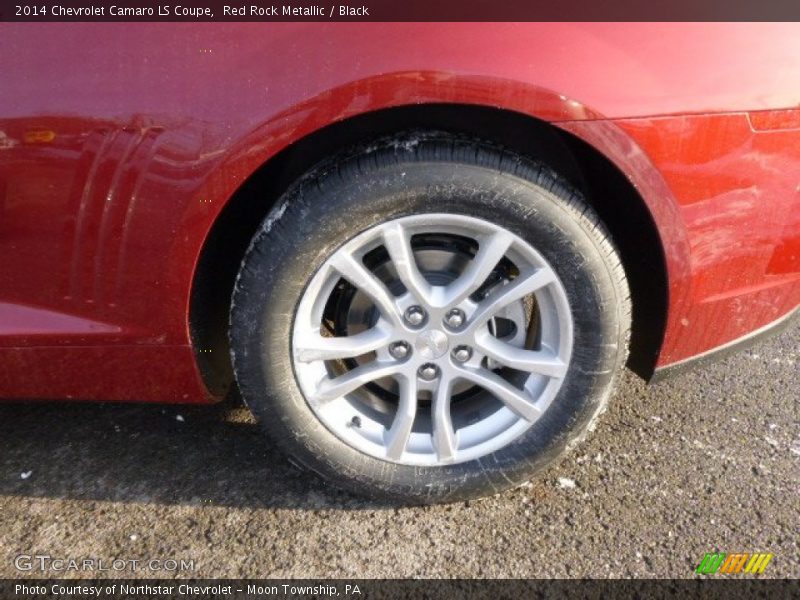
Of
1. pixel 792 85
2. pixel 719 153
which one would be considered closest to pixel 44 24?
pixel 719 153

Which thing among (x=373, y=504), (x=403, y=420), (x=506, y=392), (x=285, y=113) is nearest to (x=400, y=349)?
(x=403, y=420)

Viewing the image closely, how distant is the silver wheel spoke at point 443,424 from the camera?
6.26 ft

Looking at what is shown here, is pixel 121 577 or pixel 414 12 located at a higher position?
pixel 414 12

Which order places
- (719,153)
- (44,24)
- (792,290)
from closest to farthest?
1. (44,24)
2. (719,153)
3. (792,290)

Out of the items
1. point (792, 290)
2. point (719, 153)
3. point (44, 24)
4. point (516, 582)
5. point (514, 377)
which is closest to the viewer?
point (44, 24)

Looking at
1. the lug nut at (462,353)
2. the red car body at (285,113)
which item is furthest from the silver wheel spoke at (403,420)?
the red car body at (285,113)

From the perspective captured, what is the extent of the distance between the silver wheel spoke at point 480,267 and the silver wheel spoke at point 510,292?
5 centimetres

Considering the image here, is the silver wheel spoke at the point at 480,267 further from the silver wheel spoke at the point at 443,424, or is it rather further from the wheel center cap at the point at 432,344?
the silver wheel spoke at the point at 443,424

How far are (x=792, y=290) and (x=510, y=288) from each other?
0.82 metres

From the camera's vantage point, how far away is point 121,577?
1.78 m

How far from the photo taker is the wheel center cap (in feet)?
6.04

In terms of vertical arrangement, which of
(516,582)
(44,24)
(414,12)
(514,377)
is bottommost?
(516,582)

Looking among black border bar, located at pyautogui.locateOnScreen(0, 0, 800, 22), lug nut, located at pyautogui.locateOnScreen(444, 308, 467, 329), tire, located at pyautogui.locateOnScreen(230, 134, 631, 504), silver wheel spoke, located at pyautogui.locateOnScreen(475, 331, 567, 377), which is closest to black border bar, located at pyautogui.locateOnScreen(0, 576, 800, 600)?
tire, located at pyautogui.locateOnScreen(230, 134, 631, 504)

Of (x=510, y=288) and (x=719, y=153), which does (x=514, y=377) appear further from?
(x=719, y=153)
